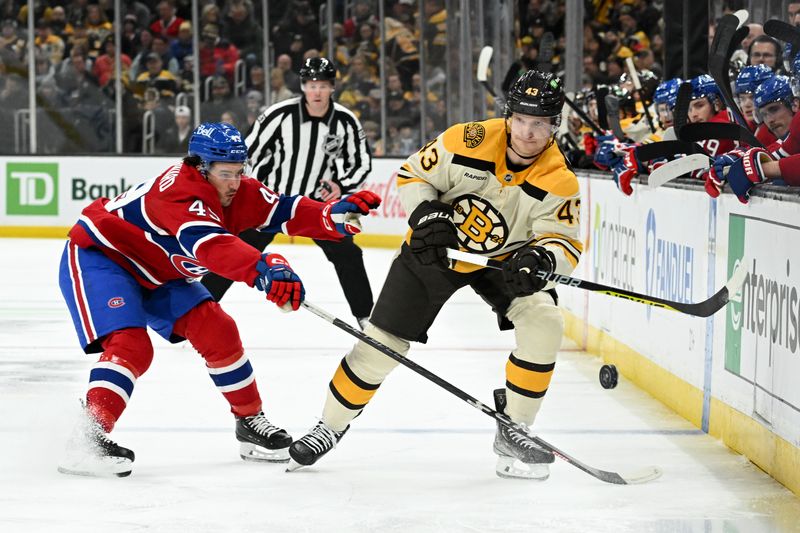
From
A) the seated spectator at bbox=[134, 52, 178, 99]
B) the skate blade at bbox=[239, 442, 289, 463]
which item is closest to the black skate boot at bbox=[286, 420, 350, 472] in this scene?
the skate blade at bbox=[239, 442, 289, 463]

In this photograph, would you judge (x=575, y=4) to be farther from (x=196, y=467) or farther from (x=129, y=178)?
(x=196, y=467)

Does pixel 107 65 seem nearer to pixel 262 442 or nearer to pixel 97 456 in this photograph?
pixel 262 442

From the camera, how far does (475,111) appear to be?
33.7ft

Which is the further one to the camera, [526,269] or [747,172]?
[747,172]

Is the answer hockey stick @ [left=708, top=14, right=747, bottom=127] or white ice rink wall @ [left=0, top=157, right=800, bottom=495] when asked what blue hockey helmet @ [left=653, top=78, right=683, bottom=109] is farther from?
hockey stick @ [left=708, top=14, right=747, bottom=127]

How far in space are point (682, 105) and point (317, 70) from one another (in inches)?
78.5

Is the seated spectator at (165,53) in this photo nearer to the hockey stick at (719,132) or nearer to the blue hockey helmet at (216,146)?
the hockey stick at (719,132)

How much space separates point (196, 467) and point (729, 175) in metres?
1.69

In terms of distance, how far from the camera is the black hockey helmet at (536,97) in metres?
3.25

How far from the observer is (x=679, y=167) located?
13.0ft

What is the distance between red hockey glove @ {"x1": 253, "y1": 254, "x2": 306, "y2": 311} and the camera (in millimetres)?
3189

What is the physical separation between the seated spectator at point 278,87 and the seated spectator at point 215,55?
0.37m

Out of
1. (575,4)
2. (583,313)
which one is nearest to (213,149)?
(583,313)

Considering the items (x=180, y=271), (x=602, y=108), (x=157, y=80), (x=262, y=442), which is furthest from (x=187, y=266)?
(x=157, y=80)
